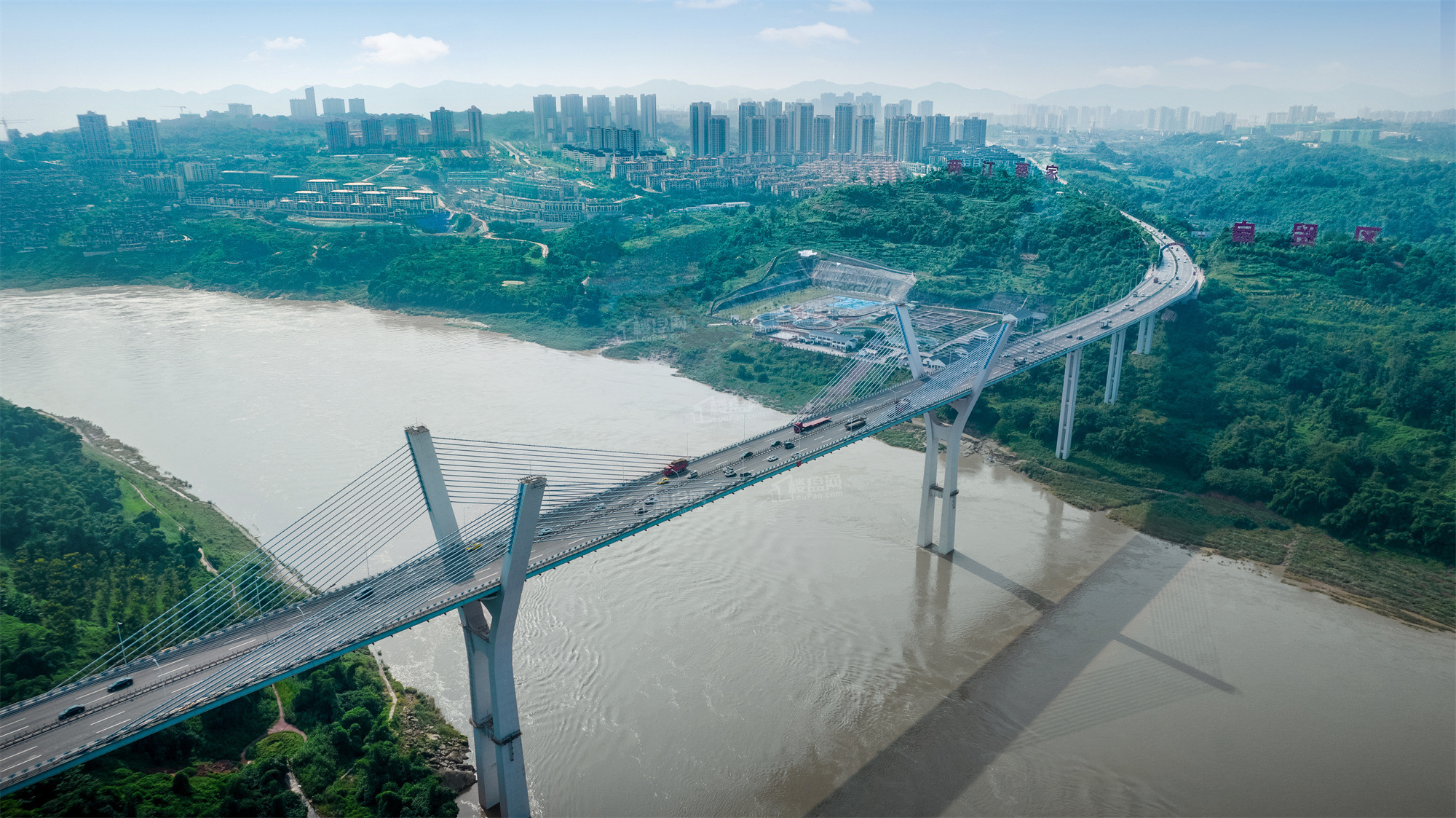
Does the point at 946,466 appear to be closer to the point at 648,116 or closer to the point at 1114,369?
the point at 1114,369

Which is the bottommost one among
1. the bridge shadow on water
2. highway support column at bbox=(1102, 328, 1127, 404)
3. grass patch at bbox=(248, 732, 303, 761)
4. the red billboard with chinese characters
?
the bridge shadow on water

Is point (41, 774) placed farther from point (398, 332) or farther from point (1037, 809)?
point (398, 332)


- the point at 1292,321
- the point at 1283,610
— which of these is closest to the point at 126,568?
the point at 1283,610

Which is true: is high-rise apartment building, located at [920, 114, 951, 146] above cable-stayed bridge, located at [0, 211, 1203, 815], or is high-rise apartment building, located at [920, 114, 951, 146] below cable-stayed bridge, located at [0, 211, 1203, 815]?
above

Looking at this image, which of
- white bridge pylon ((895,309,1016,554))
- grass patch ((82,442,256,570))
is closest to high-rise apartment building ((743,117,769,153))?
white bridge pylon ((895,309,1016,554))

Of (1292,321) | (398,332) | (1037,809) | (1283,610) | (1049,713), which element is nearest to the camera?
(1037,809)

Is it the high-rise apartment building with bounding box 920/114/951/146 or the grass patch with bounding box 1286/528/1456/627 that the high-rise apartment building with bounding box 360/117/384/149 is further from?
the grass patch with bounding box 1286/528/1456/627

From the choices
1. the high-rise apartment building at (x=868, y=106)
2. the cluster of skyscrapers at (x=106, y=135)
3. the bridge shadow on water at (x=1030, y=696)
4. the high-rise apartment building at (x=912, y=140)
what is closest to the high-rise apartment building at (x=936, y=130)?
the high-rise apartment building at (x=912, y=140)
